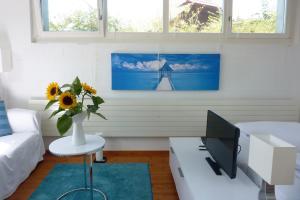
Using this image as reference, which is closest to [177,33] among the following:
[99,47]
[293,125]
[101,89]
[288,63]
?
[99,47]

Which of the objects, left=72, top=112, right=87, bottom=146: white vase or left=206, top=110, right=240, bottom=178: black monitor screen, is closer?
left=206, top=110, right=240, bottom=178: black monitor screen

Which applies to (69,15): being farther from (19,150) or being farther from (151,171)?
(151,171)

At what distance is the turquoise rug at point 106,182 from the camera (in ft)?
7.66

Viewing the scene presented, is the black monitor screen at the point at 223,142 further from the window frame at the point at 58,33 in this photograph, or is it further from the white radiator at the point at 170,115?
the window frame at the point at 58,33

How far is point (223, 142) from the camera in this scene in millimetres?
1894

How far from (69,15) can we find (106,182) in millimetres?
2023

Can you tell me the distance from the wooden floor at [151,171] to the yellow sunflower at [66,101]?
100 cm

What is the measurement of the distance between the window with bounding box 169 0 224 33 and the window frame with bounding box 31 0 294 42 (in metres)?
0.05

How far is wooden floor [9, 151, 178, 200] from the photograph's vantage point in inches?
94.4

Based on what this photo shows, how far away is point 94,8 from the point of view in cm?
320

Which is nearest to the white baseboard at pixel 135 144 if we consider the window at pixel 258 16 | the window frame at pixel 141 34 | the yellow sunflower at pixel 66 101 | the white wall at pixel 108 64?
the white wall at pixel 108 64

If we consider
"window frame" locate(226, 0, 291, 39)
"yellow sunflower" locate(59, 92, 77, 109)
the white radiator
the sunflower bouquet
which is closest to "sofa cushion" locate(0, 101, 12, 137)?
the white radiator

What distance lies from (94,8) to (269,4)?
2.18 m

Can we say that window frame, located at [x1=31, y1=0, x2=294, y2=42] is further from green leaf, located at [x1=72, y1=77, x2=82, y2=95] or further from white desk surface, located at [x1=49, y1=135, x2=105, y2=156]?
white desk surface, located at [x1=49, y1=135, x2=105, y2=156]
